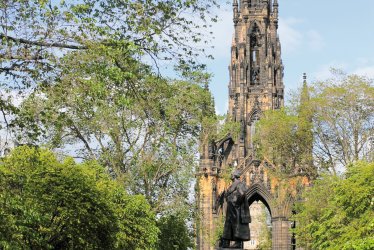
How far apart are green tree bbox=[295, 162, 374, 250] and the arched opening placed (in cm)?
4053

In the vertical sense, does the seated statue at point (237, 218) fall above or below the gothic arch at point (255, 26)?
below

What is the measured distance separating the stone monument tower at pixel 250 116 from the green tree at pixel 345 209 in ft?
71.9

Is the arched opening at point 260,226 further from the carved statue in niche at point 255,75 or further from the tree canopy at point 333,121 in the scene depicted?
the tree canopy at point 333,121

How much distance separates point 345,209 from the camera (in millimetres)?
38688

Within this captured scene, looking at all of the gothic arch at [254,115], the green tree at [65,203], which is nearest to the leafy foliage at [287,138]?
the green tree at [65,203]

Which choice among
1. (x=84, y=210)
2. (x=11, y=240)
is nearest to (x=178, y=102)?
(x=84, y=210)

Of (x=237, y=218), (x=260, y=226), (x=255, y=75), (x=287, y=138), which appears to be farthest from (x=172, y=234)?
(x=260, y=226)

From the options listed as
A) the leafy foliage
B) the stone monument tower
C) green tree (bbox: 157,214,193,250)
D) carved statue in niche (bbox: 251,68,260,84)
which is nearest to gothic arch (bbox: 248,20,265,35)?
the stone monument tower

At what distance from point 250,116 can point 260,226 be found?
28.9 m

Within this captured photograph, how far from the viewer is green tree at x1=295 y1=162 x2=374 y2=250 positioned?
1455 inches

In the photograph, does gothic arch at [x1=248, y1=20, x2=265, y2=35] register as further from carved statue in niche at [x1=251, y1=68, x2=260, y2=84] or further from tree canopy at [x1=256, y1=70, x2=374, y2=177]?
tree canopy at [x1=256, y1=70, x2=374, y2=177]

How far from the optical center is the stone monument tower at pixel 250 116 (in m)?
69.4

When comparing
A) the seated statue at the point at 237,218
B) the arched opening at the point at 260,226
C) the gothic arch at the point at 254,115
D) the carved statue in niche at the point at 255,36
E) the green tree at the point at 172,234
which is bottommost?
the seated statue at the point at 237,218

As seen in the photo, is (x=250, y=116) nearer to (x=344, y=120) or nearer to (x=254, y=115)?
(x=254, y=115)
